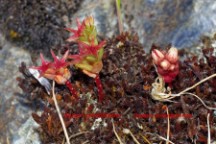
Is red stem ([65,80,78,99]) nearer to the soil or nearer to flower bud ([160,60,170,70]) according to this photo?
the soil

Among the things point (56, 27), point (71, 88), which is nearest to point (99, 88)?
point (71, 88)

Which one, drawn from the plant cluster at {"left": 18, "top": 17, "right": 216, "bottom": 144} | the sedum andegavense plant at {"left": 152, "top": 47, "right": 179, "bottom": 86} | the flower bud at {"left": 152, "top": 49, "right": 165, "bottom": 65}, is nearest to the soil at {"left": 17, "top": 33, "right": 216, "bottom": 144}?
the plant cluster at {"left": 18, "top": 17, "right": 216, "bottom": 144}

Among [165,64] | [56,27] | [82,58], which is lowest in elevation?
[165,64]

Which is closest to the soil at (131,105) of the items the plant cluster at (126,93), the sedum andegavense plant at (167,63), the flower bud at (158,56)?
the plant cluster at (126,93)

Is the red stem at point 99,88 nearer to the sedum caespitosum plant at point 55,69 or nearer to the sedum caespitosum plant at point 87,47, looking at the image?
the sedum caespitosum plant at point 87,47

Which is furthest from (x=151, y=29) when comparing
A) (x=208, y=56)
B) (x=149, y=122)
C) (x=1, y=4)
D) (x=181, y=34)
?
(x=1, y=4)

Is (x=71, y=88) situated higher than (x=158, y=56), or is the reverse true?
(x=158, y=56)

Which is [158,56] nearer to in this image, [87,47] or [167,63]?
[167,63]
